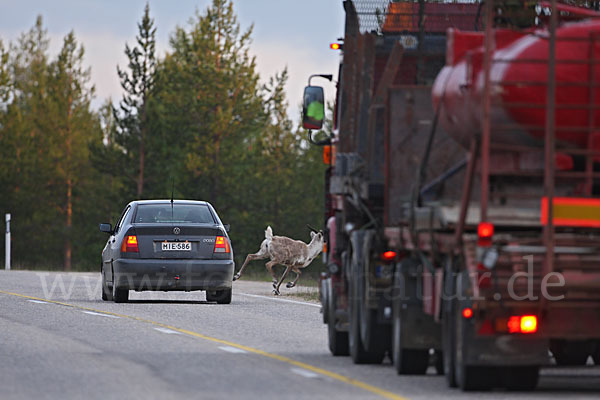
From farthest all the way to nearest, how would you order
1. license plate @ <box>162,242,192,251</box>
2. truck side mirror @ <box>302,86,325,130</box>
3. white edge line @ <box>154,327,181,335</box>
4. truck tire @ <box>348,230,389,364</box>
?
license plate @ <box>162,242,192,251</box>, white edge line @ <box>154,327,181,335</box>, truck side mirror @ <box>302,86,325,130</box>, truck tire @ <box>348,230,389,364</box>

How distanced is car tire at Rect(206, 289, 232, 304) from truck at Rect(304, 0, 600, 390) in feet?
35.1

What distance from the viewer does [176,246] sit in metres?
23.0

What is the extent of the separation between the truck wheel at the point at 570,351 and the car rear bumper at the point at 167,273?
9.70 metres

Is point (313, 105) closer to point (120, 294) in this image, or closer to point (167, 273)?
point (167, 273)

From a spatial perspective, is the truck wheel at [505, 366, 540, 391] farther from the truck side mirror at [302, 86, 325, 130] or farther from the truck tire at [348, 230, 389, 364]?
the truck side mirror at [302, 86, 325, 130]

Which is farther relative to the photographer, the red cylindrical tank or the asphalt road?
the asphalt road

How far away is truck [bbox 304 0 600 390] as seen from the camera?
1016cm

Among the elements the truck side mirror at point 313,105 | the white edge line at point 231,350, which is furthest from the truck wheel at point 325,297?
the truck side mirror at point 313,105

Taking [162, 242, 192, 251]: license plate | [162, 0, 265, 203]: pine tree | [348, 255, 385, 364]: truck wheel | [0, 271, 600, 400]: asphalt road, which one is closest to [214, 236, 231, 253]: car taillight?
[162, 242, 192, 251]: license plate

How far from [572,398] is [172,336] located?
7059 mm

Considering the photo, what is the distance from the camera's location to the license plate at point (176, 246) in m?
23.0

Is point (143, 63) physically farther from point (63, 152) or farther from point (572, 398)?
point (572, 398)

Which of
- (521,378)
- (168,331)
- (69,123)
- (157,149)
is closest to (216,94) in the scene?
(157,149)

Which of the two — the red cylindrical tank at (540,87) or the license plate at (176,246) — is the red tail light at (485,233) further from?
the license plate at (176,246)
